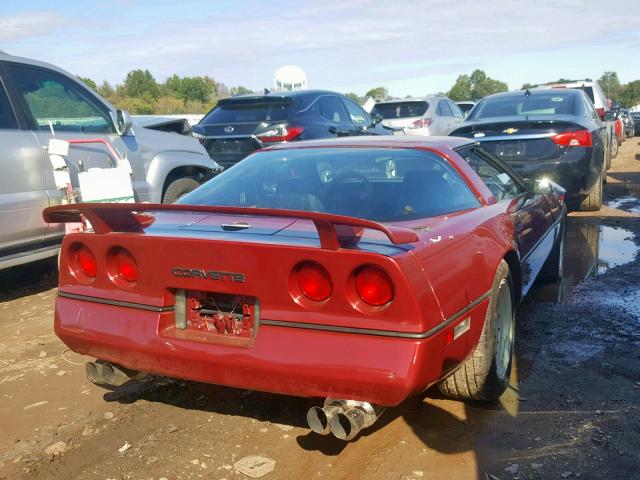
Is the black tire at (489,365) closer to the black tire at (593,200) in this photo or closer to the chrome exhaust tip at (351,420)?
the chrome exhaust tip at (351,420)

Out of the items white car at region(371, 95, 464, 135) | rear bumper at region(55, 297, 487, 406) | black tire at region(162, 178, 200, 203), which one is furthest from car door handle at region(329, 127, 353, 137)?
rear bumper at region(55, 297, 487, 406)

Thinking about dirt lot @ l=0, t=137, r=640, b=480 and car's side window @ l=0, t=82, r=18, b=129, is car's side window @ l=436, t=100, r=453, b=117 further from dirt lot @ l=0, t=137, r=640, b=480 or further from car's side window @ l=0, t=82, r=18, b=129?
dirt lot @ l=0, t=137, r=640, b=480

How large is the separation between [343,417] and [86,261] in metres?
1.44

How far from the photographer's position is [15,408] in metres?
3.62

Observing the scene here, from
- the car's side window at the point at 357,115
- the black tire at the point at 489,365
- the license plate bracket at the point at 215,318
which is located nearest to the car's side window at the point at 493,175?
the black tire at the point at 489,365

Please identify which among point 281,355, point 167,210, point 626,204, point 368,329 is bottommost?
point 626,204

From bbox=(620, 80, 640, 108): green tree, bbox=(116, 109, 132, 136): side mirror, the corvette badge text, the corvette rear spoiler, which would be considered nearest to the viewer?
the corvette rear spoiler

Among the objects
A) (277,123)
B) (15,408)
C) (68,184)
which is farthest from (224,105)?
(15,408)

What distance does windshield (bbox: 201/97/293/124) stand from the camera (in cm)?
903

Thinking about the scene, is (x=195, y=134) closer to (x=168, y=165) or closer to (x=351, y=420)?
(x=168, y=165)

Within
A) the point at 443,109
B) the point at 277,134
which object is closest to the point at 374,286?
the point at 277,134

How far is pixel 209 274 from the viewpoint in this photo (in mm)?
2787

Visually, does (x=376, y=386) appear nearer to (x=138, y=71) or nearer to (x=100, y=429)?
(x=100, y=429)

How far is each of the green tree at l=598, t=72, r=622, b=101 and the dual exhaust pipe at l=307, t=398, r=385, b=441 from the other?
309ft
